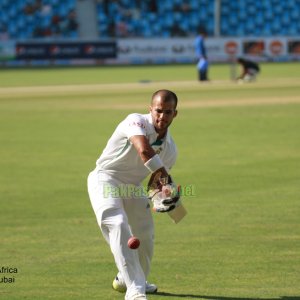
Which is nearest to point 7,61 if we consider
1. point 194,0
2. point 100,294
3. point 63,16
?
point 63,16

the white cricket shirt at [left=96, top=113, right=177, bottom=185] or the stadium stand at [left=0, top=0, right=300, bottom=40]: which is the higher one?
the white cricket shirt at [left=96, top=113, right=177, bottom=185]

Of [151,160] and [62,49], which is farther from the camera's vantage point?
[62,49]

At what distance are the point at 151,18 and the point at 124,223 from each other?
59.9 metres

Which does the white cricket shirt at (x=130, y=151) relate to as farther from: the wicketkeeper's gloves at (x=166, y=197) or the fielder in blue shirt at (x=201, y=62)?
the fielder in blue shirt at (x=201, y=62)

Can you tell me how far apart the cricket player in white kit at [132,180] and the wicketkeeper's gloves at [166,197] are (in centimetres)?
11

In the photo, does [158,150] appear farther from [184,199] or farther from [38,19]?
[38,19]

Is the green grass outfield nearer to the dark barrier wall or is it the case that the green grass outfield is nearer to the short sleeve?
the short sleeve

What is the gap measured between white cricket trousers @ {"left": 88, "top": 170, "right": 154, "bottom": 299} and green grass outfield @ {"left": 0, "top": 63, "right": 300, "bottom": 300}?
0.55 m

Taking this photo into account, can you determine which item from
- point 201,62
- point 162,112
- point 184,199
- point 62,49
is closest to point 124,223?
point 162,112

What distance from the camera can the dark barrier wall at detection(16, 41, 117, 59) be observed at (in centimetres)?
5972

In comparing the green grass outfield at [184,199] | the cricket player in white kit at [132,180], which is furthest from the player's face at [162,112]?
the green grass outfield at [184,199]

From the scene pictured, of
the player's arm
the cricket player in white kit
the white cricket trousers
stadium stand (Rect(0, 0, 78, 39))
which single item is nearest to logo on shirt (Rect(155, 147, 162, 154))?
the cricket player in white kit

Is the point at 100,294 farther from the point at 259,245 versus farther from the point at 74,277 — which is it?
the point at 259,245

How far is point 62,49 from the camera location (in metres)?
60.1
